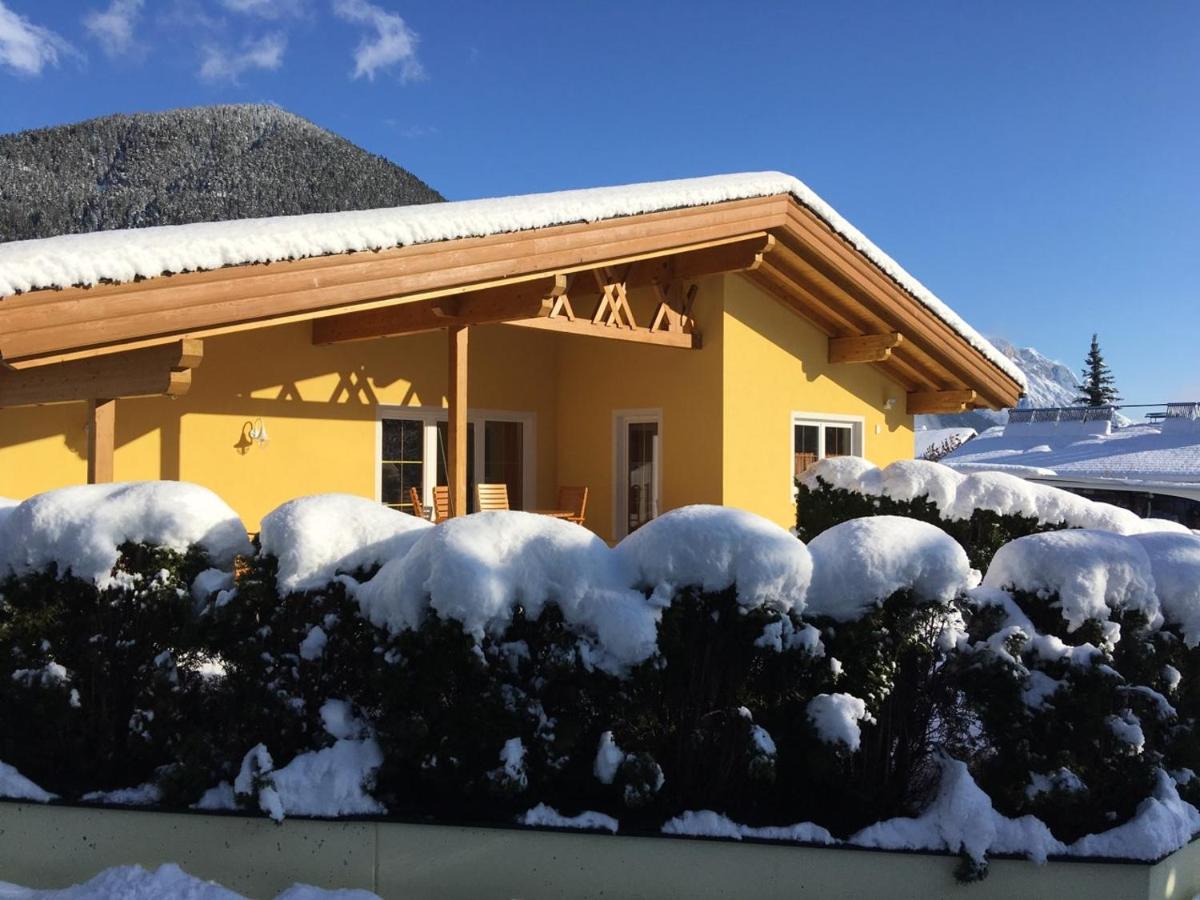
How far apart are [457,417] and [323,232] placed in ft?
7.93

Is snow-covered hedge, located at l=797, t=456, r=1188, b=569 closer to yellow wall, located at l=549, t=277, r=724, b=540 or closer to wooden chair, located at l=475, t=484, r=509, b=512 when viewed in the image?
yellow wall, located at l=549, t=277, r=724, b=540

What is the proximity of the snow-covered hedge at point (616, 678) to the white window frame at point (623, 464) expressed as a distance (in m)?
6.82

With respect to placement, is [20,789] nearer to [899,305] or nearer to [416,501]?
[416,501]

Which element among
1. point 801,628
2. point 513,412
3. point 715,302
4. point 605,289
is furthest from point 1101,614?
point 513,412

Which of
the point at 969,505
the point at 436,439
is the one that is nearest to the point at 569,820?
the point at 969,505

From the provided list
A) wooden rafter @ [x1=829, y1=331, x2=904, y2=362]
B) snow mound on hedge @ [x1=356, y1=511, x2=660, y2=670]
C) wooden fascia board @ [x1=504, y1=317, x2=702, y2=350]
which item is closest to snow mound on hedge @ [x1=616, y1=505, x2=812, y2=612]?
snow mound on hedge @ [x1=356, y1=511, x2=660, y2=670]

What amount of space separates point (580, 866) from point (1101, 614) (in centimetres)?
216

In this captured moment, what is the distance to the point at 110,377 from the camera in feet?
18.8

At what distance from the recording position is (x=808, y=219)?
9.52 m

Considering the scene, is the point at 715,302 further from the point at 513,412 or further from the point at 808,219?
the point at 513,412

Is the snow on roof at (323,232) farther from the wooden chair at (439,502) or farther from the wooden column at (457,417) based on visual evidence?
the wooden chair at (439,502)

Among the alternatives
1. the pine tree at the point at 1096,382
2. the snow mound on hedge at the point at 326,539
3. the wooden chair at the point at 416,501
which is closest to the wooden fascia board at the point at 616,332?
the wooden chair at the point at 416,501

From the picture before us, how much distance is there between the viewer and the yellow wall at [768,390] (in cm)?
1017

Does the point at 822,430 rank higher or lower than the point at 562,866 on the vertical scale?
higher
